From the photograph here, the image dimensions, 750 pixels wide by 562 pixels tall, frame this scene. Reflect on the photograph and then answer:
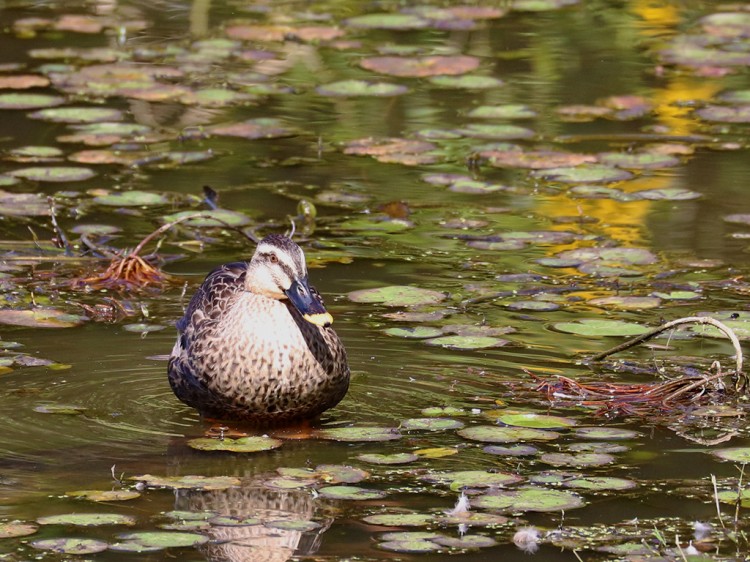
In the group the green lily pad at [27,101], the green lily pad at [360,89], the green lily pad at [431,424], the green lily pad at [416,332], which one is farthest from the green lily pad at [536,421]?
the green lily pad at [27,101]

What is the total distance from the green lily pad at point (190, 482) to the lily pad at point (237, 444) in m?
0.39

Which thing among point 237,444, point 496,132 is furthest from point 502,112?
point 237,444

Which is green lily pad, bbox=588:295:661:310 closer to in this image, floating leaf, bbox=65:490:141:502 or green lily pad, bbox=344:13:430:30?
floating leaf, bbox=65:490:141:502

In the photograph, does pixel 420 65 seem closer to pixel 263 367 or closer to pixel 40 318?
pixel 40 318

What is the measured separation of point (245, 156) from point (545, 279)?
10.4 feet

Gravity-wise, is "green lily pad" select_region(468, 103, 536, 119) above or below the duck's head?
below

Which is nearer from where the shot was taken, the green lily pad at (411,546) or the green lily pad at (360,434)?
the green lily pad at (411,546)

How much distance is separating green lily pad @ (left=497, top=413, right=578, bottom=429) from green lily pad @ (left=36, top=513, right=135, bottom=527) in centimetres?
169

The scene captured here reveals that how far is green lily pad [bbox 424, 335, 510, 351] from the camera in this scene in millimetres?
7390

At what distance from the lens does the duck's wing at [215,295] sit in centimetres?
689

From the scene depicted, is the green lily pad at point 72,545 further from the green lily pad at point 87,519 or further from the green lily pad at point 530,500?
the green lily pad at point 530,500

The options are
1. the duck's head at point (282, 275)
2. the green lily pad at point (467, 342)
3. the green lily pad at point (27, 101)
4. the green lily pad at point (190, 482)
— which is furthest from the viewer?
the green lily pad at point (27, 101)

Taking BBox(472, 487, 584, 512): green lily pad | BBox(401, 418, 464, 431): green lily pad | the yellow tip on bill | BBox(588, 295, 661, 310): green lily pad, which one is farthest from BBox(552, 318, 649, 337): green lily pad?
BBox(472, 487, 584, 512): green lily pad

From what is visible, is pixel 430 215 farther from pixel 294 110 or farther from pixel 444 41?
pixel 444 41
